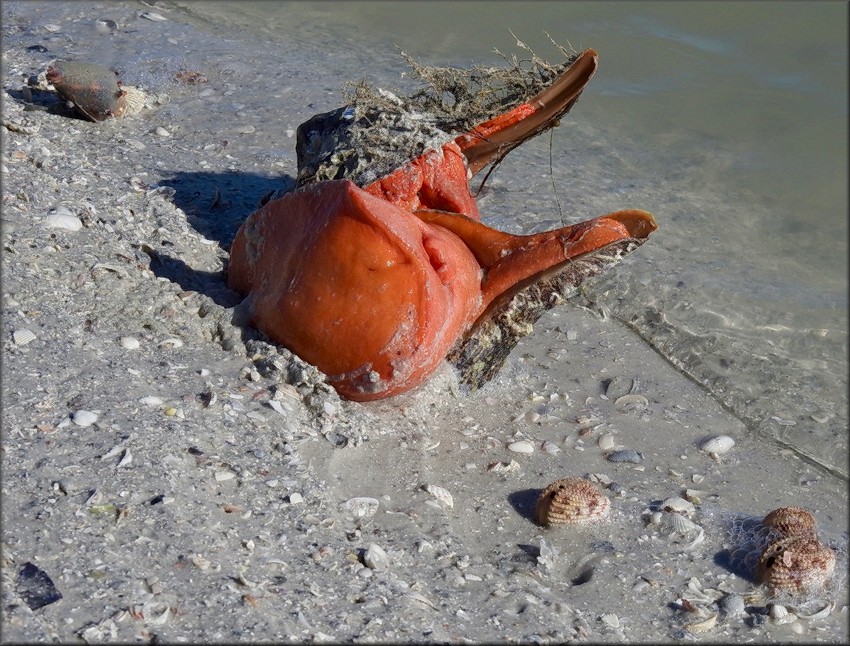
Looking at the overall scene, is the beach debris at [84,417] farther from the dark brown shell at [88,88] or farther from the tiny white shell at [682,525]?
the dark brown shell at [88,88]

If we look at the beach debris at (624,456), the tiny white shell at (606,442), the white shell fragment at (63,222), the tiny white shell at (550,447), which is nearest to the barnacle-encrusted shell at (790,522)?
the beach debris at (624,456)

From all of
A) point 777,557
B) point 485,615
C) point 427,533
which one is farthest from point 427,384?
point 777,557

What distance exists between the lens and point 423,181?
3990 millimetres

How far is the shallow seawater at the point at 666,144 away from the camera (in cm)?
504

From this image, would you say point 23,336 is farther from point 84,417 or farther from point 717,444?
point 717,444

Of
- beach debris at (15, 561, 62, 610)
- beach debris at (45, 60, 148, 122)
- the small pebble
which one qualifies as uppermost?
beach debris at (45, 60, 148, 122)

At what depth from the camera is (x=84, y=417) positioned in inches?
121

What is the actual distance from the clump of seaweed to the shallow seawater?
4.68 ft

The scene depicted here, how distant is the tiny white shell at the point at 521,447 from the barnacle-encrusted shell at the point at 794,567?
96cm

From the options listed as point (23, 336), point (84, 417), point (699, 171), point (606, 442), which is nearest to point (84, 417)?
point (84, 417)

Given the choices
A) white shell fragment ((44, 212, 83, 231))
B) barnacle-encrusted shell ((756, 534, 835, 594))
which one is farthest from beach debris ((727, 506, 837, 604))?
white shell fragment ((44, 212, 83, 231))

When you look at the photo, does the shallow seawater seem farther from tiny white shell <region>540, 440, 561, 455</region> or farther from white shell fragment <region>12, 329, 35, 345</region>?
white shell fragment <region>12, 329, 35, 345</region>

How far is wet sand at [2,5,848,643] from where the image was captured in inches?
102

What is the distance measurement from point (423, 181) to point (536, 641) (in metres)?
2.02
